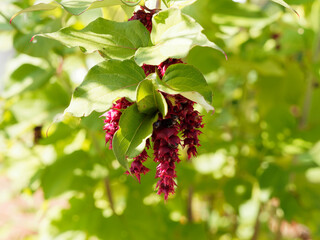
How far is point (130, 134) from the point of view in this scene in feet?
1.04

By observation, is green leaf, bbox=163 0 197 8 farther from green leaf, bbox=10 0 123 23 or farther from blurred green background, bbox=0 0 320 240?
blurred green background, bbox=0 0 320 240

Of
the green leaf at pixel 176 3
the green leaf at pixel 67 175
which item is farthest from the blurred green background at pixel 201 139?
the green leaf at pixel 176 3

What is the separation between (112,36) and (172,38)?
0.23 feet

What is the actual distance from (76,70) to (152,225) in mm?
451

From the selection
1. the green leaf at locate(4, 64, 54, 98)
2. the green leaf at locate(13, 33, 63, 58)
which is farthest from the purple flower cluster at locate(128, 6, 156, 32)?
the green leaf at locate(4, 64, 54, 98)

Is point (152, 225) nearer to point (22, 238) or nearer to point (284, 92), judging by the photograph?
point (284, 92)

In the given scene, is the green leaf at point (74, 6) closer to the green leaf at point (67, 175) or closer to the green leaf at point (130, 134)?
the green leaf at point (130, 134)

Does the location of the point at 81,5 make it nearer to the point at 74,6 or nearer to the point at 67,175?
the point at 74,6

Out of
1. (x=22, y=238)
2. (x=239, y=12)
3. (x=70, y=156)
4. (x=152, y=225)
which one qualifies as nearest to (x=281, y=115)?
(x=239, y=12)

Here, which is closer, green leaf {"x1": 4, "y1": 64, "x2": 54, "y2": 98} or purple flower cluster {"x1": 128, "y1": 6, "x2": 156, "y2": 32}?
purple flower cluster {"x1": 128, "y1": 6, "x2": 156, "y2": 32}

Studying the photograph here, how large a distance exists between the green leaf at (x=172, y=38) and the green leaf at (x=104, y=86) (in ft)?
0.09

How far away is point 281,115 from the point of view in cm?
86

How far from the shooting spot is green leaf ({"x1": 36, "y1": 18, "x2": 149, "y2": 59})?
12.8 inches

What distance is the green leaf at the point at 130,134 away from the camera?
1.01 ft
